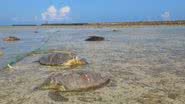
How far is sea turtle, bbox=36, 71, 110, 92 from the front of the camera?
10.3 metres

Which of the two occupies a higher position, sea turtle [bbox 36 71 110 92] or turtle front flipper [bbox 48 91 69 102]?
sea turtle [bbox 36 71 110 92]

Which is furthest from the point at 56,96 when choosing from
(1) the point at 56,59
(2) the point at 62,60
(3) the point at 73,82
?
(1) the point at 56,59

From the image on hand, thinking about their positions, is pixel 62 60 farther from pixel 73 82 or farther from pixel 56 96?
pixel 56 96

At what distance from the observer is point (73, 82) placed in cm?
1041

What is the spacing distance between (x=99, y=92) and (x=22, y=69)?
556cm

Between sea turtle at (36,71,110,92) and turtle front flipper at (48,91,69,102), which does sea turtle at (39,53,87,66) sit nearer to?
sea turtle at (36,71,110,92)

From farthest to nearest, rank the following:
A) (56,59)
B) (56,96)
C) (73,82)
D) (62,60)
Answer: (56,59) → (62,60) → (73,82) → (56,96)

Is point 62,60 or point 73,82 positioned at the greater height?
point 73,82

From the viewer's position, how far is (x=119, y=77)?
492 inches

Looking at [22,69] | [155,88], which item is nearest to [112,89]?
[155,88]

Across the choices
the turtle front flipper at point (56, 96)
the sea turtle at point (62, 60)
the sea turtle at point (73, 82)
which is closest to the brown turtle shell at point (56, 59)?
the sea turtle at point (62, 60)

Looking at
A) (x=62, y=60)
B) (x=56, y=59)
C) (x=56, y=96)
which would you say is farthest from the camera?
(x=56, y=59)

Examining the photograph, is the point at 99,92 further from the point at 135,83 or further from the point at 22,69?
the point at 22,69

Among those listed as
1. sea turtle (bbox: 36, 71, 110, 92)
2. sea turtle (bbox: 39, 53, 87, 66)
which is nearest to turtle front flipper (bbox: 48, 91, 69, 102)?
sea turtle (bbox: 36, 71, 110, 92)
